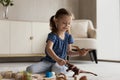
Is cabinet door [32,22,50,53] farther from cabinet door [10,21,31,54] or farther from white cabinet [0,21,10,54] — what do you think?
white cabinet [0,21,10,54]

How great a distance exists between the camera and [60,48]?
2064 millimetres

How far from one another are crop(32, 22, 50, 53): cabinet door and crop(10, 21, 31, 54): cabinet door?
0.07 m

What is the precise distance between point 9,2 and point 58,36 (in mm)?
1910

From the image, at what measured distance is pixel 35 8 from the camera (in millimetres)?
4039

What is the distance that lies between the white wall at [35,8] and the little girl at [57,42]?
6.39 ft

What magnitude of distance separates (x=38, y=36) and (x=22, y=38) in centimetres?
24

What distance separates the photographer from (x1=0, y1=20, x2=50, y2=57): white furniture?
3.42 m

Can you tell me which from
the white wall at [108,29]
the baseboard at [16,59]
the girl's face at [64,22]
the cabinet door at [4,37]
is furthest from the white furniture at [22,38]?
the girl's face at [64,22]

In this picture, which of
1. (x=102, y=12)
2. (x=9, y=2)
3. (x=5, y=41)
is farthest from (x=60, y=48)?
(x=102, y=12)

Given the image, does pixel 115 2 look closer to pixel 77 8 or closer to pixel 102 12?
pixel 102 12

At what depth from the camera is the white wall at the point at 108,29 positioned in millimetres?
4035

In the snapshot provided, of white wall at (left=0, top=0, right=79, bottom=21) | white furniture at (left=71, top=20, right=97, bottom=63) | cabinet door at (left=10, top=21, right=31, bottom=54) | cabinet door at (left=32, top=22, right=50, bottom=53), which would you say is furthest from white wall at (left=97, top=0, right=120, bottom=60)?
cabinet door at (left=10, top=21, right=31, bottom=54)

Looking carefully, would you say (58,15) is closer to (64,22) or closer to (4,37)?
(64,22)

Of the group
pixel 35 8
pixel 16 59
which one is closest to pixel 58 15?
pixel 16 59
